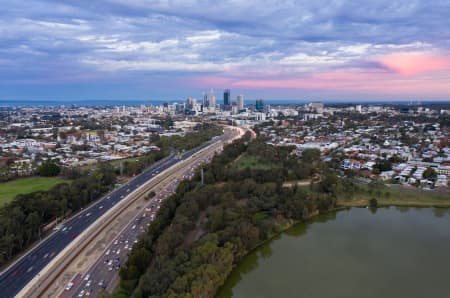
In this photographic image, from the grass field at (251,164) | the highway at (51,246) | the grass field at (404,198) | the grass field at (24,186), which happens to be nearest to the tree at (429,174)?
the grass field at (404,198)

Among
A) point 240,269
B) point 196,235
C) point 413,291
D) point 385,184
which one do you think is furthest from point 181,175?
point 413,291

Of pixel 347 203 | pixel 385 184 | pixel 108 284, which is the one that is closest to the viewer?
pixel 108 284

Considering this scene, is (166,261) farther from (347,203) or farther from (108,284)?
(347,203)

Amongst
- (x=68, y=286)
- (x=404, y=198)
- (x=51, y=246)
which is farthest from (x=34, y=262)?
(x=404, y=198)

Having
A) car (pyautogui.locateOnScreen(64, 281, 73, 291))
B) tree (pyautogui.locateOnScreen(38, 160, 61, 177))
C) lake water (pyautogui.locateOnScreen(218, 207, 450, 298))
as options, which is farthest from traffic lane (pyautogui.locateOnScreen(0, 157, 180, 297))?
tree (pyautogui.locateOnScreen(38, 160, 61, 177))

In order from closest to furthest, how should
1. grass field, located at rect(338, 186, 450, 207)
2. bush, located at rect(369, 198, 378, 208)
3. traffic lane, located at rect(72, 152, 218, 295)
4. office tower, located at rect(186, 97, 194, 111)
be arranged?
traffic lane, located at rect(72, 152, 218, 295) → bush, located at rect(369, 198, 378, 208) → grass field, located at rect(338, 186, 450, 207) → office tower, located at rect(186, 97, 194, 111)

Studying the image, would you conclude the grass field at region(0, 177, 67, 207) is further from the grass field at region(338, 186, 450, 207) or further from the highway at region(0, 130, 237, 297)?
the grass field at region(338, 186, 450, 207)

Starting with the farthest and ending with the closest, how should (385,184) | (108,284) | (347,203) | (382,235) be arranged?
(385,184) < (347,203) < (382,235) < (108,284)
